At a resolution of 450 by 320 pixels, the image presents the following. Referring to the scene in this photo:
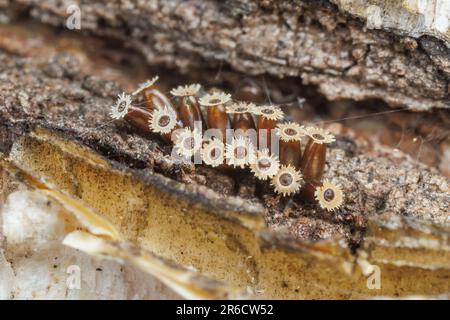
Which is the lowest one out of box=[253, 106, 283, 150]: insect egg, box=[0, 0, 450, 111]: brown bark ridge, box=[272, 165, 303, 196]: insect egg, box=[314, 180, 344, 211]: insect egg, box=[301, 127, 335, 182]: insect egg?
box=[314, 180, 344, 211]: insect egg

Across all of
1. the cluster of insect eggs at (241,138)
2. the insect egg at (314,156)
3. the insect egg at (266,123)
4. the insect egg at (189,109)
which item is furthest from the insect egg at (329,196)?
the insect egg at (189,109)

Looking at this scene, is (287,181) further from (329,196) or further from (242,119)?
(242,119)

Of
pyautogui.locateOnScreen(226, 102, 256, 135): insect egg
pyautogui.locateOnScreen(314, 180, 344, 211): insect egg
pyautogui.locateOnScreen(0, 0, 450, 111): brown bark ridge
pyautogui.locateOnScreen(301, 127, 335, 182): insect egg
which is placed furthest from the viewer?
pyautogui.locateOnScreen(0, 0, 450, 111): brown bark ridge

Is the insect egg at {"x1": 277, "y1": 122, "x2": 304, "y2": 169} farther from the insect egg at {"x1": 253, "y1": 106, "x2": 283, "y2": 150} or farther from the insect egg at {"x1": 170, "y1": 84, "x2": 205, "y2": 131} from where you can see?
the insect egg at {"x1": 170, "y1": 84, "x2": 205, "y2": 131}

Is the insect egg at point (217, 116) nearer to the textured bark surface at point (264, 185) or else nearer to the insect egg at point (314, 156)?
the textured bark surface at point (264, 185)

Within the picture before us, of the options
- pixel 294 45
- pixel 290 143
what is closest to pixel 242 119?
pixel 290 143

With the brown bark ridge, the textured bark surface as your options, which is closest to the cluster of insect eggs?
the textured bark surface

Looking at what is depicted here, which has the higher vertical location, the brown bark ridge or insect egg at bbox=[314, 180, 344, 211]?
the brown bark ridge
